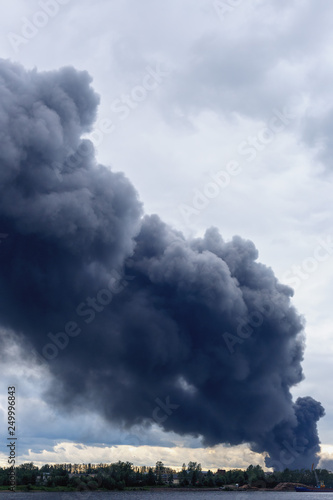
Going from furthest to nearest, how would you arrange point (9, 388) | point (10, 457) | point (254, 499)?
point (254, 499), point (10, 457), point (9, 388)

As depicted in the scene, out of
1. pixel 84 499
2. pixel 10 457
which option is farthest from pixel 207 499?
pixel 10 457

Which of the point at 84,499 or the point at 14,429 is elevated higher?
the point at 14,429

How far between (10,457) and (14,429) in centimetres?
824

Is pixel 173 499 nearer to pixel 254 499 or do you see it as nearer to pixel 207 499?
pixel 207 499

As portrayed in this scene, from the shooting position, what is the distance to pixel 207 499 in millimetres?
172125

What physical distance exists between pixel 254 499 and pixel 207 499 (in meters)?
15.0

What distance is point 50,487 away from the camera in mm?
198875

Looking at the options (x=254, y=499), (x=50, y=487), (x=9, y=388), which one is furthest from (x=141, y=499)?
(x=9, y=388)

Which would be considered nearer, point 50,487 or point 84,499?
point 84,499

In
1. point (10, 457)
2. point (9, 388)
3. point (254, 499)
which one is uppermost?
point (9, 388)

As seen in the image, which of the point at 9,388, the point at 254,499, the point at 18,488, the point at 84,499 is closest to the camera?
the point at 9,388

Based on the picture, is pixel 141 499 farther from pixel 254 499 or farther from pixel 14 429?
pixel 14 429

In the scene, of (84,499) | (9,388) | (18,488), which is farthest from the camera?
(18,488)

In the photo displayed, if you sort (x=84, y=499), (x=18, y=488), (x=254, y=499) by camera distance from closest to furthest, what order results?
(x=84, y=499), (x=254, y=499), (x=18, y=488)
